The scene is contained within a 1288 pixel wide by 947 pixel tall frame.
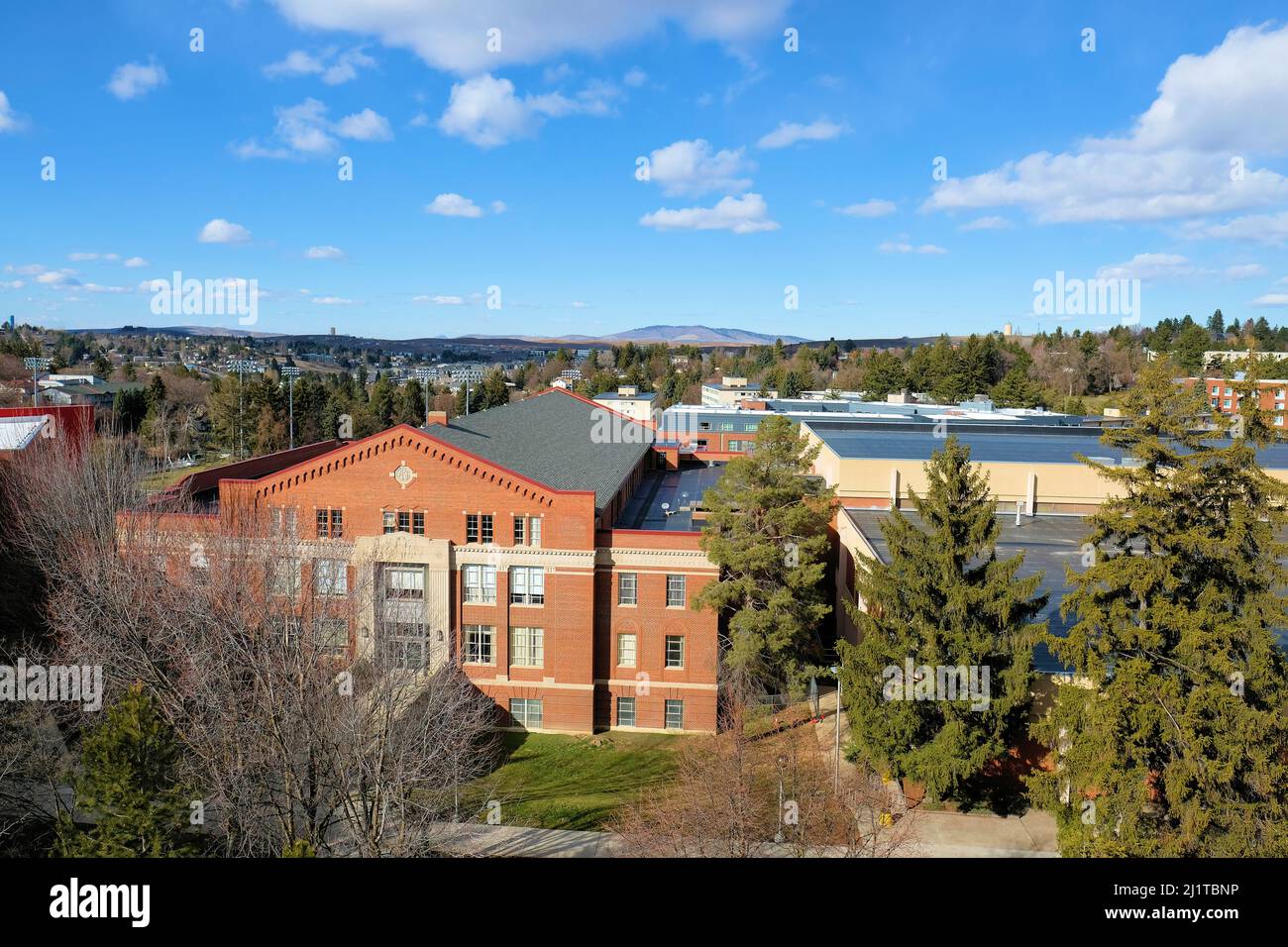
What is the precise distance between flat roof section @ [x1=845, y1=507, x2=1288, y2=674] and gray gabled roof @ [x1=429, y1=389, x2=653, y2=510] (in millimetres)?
11945

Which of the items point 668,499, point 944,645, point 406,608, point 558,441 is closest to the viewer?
point 944,645

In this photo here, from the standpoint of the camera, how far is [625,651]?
118 ft

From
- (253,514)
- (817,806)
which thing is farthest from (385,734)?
(253,514)

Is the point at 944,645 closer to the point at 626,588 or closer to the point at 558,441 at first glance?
the point at 626,588

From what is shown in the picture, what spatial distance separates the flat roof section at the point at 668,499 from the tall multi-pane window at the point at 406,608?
10.0 m

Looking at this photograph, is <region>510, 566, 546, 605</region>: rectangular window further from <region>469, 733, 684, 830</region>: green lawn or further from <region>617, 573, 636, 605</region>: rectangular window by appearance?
<region>469, 733, 684, 830</region>: green lawn

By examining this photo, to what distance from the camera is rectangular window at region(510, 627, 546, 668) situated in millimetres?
35719

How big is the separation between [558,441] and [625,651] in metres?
17.2

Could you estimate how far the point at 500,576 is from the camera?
116 feet

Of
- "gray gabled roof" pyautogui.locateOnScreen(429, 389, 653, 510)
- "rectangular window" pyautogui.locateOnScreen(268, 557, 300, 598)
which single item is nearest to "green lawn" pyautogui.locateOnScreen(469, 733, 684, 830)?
"rectangular window" pyautogui.locateOnScreen(268, 557, 300, 598)

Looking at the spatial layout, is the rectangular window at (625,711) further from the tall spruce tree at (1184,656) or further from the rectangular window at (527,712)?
the tall spruce tree at (1184,656)

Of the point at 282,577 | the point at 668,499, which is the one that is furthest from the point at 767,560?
the point at 282,577
